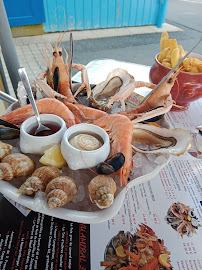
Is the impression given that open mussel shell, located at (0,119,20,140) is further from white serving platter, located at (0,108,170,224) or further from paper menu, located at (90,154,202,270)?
paper menu, located at (90,154,202,270)

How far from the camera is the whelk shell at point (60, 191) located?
44 cm

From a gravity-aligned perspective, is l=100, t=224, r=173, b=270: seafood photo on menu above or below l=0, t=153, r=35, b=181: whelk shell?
below

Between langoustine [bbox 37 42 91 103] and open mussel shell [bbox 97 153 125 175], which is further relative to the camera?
→ langoustine [bbox 37 42 91 103]

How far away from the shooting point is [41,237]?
1.81 ft

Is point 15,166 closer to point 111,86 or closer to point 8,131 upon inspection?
point 8,131

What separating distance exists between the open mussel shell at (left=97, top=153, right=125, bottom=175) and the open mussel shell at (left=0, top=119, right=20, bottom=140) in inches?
10.6

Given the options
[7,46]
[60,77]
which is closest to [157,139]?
[60,77]

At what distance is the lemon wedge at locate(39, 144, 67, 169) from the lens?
0.53m

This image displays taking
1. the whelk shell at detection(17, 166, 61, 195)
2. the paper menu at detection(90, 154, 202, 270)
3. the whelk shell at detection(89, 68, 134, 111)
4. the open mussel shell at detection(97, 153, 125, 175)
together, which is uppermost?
the open mussel shell at detection(97, 153, 125, 175)

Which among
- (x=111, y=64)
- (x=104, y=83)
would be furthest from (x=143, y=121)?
(x=111, y=64)

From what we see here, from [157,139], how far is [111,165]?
23cm

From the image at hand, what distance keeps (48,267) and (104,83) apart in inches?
26.9

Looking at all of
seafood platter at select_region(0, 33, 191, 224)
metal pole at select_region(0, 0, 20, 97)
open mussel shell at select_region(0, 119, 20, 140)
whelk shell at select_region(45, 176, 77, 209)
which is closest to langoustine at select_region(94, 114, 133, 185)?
seafood platter at select_region(0, 33, 191, 224)

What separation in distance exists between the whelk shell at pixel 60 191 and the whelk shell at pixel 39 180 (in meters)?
0.02
